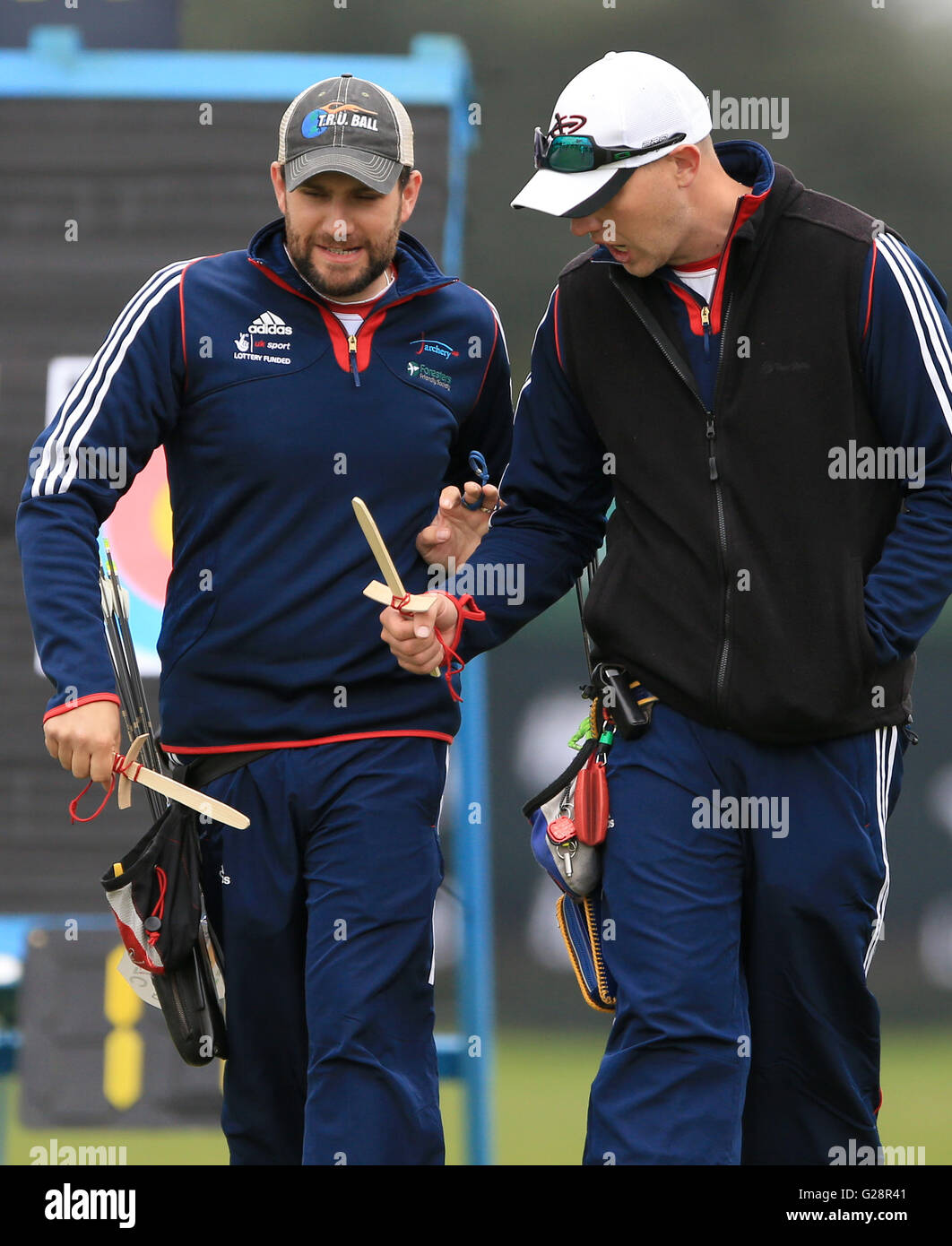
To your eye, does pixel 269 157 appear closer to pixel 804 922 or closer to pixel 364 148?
pixel 364 148

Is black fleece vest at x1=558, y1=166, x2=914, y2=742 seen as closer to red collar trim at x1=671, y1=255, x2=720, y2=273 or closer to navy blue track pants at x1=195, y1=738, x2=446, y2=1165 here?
red collar trim at x1=671, y1=255, x2=720, y2=273

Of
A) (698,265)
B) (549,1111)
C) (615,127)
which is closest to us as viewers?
(615,127)

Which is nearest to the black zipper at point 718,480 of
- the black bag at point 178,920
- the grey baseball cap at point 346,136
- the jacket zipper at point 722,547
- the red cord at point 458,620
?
the jacket zipper at point 722,547

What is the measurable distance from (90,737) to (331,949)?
1.55 feet

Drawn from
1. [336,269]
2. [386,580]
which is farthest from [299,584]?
[336,269]

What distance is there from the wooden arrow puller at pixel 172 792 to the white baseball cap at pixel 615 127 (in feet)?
3.17

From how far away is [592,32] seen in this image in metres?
4.97

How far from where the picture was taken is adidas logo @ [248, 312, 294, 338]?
2.86 meters

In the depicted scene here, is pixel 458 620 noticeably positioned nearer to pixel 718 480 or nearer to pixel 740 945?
pixel 718 480

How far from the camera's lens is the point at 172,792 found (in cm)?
273

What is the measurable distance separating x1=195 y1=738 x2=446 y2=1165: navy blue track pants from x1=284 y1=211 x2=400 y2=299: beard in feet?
2.26

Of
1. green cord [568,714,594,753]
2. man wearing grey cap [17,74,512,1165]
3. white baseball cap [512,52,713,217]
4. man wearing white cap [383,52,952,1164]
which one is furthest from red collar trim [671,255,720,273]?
green cord [568,714,594,753]

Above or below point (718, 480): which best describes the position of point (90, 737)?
below

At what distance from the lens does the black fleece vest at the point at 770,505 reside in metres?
2.54
